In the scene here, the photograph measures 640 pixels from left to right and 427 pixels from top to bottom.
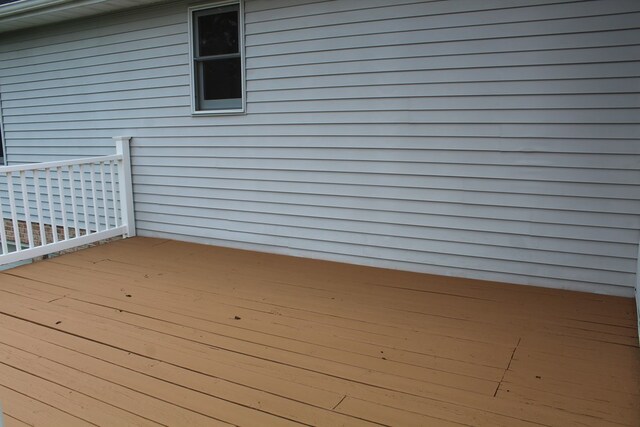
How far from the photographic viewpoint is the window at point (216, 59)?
4.80m

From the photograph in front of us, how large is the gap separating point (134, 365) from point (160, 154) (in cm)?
319

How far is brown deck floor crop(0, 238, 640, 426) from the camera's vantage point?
2.17m

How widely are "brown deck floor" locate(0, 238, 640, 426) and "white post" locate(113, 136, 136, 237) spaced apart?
1.42 meters

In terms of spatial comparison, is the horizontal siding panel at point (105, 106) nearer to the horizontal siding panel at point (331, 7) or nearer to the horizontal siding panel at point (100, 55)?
the horizontal siding panel at point (100, 55)

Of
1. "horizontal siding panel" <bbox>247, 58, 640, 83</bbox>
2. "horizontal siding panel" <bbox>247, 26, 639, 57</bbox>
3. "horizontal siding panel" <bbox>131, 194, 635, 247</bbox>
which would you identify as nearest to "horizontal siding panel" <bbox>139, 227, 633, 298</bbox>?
"horizontal siding panel" <bbox>131, 194, 635, 247</bbox>

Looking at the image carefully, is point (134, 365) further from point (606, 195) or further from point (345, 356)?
point (606, 195)

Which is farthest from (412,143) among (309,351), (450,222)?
(309,351)

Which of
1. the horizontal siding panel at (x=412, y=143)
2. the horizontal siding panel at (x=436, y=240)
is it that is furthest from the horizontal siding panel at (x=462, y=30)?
the horizontal siding panel at (x=436, y=240)

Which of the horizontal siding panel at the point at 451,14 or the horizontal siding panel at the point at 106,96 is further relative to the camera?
the horizontal siding panel at the point at 106,96

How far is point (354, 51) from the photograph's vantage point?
4070 millimetres

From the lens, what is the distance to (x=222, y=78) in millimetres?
4957

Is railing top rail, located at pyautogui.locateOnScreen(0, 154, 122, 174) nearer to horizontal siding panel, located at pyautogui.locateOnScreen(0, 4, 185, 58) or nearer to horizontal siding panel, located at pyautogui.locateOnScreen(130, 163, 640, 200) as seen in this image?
horizontal siding panel, located at pyautogui.locateOnScreen(130, 163, 640, 200)

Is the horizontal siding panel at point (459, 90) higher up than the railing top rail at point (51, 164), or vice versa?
the horizontal siding panel at point (459, 90)

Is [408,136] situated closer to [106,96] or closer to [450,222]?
[450,222]
